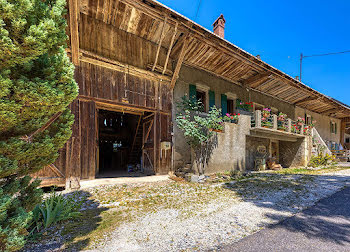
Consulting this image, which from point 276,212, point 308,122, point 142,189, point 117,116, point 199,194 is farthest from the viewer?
point 308,122

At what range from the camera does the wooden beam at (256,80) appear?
11102 millimetres

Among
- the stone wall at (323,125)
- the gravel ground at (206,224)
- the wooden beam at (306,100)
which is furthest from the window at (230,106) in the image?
the stone wall at (323,125)

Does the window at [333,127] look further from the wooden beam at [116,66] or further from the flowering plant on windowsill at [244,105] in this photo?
the wooden beam at [116,66]

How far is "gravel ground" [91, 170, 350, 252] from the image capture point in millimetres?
Answer: 2541

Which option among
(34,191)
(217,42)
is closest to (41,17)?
(34,191)

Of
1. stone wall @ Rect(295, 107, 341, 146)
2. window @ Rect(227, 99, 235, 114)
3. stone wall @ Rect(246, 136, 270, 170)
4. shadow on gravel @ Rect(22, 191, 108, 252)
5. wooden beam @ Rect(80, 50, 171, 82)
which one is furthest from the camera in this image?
stone wall @ Rect(295, 107, 341, 146)

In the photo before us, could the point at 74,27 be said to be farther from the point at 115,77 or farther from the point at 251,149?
the point at 251,149

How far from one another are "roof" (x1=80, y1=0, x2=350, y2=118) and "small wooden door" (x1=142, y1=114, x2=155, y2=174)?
2.93 metres

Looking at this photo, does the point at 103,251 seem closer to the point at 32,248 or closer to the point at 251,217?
the point at 32,248

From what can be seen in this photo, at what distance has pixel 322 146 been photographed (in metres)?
14.7

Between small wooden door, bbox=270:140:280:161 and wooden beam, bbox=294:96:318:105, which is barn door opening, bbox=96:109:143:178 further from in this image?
wooden beam, bbox=294:96:318:105

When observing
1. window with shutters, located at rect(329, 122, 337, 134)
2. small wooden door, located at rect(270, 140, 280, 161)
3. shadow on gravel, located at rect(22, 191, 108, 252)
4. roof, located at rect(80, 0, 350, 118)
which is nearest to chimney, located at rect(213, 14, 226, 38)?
roof, located at rect(80, 0, 350, 118)

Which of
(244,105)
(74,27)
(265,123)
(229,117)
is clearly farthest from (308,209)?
(244,105)

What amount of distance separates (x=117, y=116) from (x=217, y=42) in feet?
32.9
